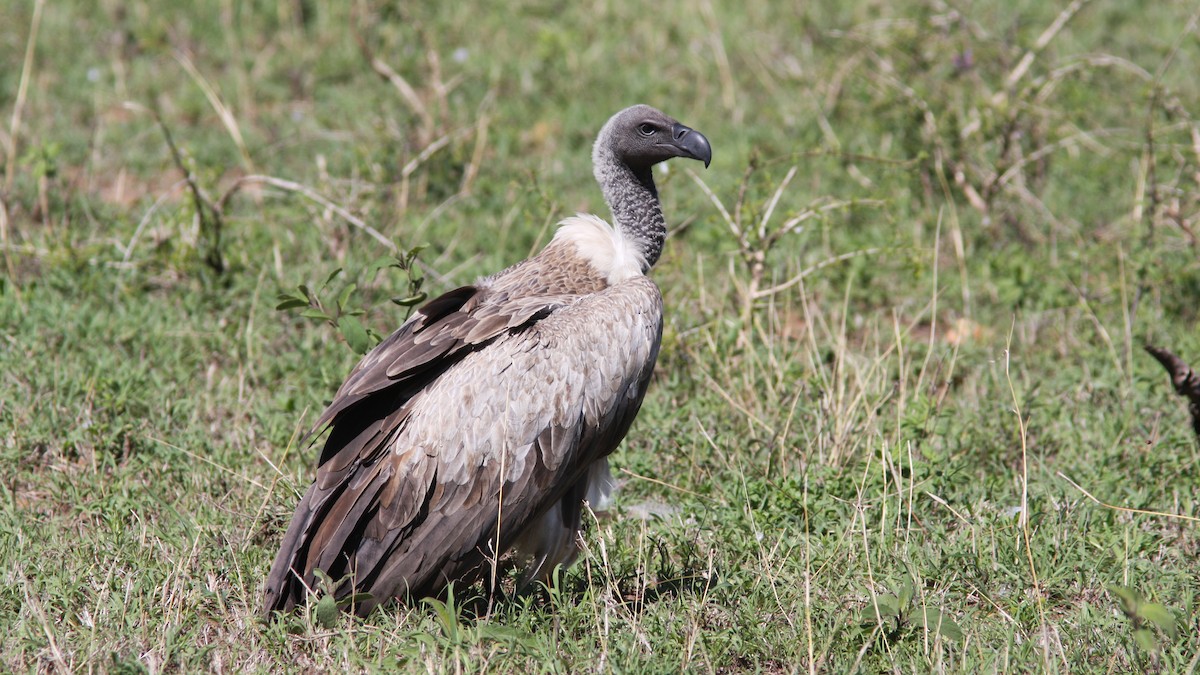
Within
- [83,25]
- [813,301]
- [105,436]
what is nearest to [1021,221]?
[813,301]

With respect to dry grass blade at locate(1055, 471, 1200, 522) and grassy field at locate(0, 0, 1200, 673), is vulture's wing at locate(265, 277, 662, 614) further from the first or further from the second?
dry grass blade at locate(1055, 471, 1200, 522)

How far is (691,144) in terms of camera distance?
4434mm

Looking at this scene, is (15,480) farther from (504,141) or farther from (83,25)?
(83,25)

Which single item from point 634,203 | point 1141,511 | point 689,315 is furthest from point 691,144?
point 1141,511

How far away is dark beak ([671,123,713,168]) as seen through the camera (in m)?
4.40

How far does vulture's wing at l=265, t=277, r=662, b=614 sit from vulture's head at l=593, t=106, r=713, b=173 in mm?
856

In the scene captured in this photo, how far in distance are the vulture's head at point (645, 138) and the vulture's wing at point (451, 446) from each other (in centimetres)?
86

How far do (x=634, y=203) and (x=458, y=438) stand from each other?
1.20 meters

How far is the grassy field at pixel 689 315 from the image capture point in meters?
3.71

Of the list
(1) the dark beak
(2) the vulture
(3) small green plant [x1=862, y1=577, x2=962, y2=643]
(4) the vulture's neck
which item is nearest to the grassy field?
(3) small green plant [x1=862, y1=577, x2=962, y2=643]

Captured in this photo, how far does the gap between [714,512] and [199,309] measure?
2708 millimetres

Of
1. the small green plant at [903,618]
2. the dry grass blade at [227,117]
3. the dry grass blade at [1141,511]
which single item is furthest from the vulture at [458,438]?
the dry grass blade at [227,117]

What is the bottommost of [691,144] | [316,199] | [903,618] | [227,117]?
[903,618]

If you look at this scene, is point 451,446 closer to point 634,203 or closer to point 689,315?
point 634,203
